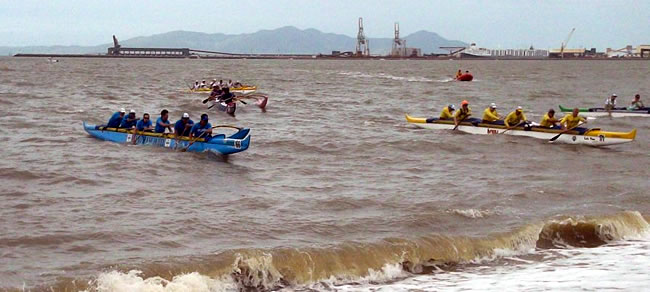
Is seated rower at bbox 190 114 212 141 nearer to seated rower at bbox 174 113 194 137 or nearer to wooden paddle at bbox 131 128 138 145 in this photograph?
seated rower at bbox 174 113 194 137

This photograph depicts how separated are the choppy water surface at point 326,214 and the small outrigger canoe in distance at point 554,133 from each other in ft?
1.45

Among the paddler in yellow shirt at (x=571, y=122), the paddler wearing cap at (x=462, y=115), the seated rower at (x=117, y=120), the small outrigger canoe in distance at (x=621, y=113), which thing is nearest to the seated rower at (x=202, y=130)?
the seated rower at (x=117, y=120)

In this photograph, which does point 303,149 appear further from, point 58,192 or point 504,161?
point 58,192

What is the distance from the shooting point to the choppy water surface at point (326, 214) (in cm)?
1323

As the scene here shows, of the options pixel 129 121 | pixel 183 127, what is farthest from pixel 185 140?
pixel 129 121

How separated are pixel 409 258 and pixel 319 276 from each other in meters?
1.89

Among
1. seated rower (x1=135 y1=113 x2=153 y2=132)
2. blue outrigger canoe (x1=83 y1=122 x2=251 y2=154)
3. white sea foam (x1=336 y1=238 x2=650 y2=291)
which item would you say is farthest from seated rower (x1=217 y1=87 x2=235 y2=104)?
white sea foam (x1=336 y1=238 x2=650 y2=291)

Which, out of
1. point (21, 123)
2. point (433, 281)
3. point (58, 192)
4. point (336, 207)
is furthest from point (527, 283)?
point (21, 123)

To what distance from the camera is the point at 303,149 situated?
28516mm

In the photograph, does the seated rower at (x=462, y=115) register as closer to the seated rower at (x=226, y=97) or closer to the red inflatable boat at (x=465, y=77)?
the seated rower at (x=226, y=97)

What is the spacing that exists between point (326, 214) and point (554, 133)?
1412 centimetres

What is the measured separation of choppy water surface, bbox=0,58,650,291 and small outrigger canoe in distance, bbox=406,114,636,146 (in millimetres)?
443

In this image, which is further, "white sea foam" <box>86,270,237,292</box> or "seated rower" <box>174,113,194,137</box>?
"seated rower" <box>174,113,194,137</box>

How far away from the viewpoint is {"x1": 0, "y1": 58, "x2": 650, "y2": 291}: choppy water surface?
13.2 meters
